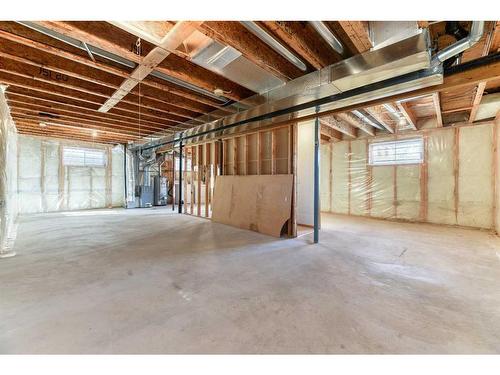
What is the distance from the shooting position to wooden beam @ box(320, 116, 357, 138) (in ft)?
15.7

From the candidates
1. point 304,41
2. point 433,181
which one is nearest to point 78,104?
point 304,41

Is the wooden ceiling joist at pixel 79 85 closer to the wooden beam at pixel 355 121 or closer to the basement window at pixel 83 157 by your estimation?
the wooden beam at pixel 355 121

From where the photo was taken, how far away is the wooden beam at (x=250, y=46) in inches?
76.8

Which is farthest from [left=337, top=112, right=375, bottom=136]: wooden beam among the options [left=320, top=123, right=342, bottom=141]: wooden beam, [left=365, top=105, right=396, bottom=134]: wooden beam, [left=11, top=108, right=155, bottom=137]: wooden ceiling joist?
[left=11, top=108, right=155, bottom=137]: wooden ceiling joist

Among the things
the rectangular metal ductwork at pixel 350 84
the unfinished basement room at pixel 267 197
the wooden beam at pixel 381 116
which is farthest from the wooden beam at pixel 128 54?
the wooden beam at pixel 381 116

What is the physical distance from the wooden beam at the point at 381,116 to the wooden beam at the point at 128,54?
7.65 feet

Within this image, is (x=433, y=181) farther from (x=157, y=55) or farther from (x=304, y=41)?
(x=157, y=55)

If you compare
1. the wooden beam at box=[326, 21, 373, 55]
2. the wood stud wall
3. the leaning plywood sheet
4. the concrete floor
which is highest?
the wooden beam at box=[326, 21, 373, 55]

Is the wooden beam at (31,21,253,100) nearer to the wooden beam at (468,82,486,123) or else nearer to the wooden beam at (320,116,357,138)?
the wooden beam at (320,116,357,138)

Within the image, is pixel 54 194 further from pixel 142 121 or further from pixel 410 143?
pixel 410 143

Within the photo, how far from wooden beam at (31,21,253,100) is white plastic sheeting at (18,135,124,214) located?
669cm

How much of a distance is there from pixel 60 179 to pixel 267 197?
7.27 metres

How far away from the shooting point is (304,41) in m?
2.12
